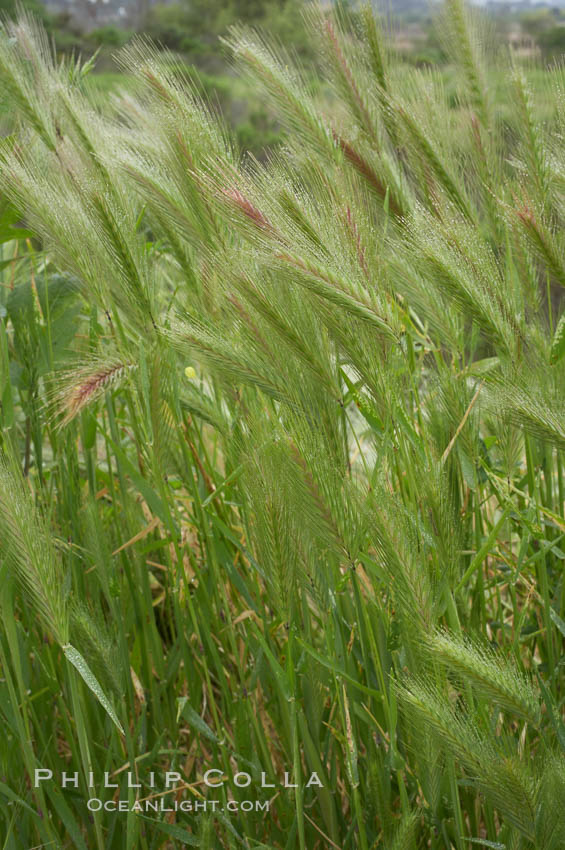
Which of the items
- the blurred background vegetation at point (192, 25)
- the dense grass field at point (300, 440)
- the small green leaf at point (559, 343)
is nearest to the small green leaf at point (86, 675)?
the dense grass field at point (300, 440)

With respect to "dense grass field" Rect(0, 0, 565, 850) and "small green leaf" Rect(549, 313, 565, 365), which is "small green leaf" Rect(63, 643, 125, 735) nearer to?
"dense grass field" Rect(0, 0, 565, 850)

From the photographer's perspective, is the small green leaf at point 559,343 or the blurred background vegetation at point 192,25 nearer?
the small green leaf at point 559,343

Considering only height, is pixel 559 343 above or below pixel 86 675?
above

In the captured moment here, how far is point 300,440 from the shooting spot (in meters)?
0.72

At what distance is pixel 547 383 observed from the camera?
0.79 meters

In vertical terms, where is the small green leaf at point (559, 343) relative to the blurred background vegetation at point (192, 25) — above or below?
below

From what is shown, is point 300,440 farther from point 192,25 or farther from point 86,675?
point 192,25

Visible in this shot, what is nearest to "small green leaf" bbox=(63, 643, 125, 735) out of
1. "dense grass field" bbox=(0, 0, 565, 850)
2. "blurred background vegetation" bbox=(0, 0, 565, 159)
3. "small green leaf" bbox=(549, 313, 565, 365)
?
"dense grass field" bbox=(0, 0, 565, 850)

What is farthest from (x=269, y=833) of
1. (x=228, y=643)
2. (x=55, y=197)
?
(x=55, y=197)

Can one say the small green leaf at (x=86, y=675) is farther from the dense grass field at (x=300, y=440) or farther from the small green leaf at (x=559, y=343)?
the small green leaf at (x=559, y=343)

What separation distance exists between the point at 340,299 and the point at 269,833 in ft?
2.07

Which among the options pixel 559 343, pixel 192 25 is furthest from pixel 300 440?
pixel 192 25

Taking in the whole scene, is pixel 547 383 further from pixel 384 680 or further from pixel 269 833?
pixel 269 833

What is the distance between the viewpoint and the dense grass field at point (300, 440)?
731mm
